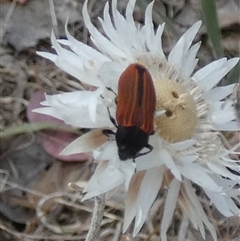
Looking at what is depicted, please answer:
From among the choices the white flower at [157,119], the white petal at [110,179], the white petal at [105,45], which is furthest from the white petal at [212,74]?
the white petal at [110,179]

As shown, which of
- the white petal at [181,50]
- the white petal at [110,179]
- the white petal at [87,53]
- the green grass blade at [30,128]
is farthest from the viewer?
the green grass blade at [30,128]

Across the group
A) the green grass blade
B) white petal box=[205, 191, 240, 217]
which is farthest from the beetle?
the green grass blade

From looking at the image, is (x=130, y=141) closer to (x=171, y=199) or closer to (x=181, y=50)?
(x=171, y=199)

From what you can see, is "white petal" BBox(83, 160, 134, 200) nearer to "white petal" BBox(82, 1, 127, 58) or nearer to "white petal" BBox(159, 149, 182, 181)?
"white petal" BBox(159, 149, 182, 181)

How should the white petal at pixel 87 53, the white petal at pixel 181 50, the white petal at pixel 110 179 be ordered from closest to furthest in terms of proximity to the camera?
the white petal at pixel 110 179 → the white petal at pixel 87 53 → the white petal at pixel 181 50

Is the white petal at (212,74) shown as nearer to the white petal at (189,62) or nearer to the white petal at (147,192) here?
the white petal at (189,62)

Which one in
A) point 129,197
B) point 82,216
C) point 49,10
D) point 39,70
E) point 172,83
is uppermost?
point 172,83

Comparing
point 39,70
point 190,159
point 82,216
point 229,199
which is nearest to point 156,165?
point 190,159

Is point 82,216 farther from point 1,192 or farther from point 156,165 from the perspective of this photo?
point 156,165
